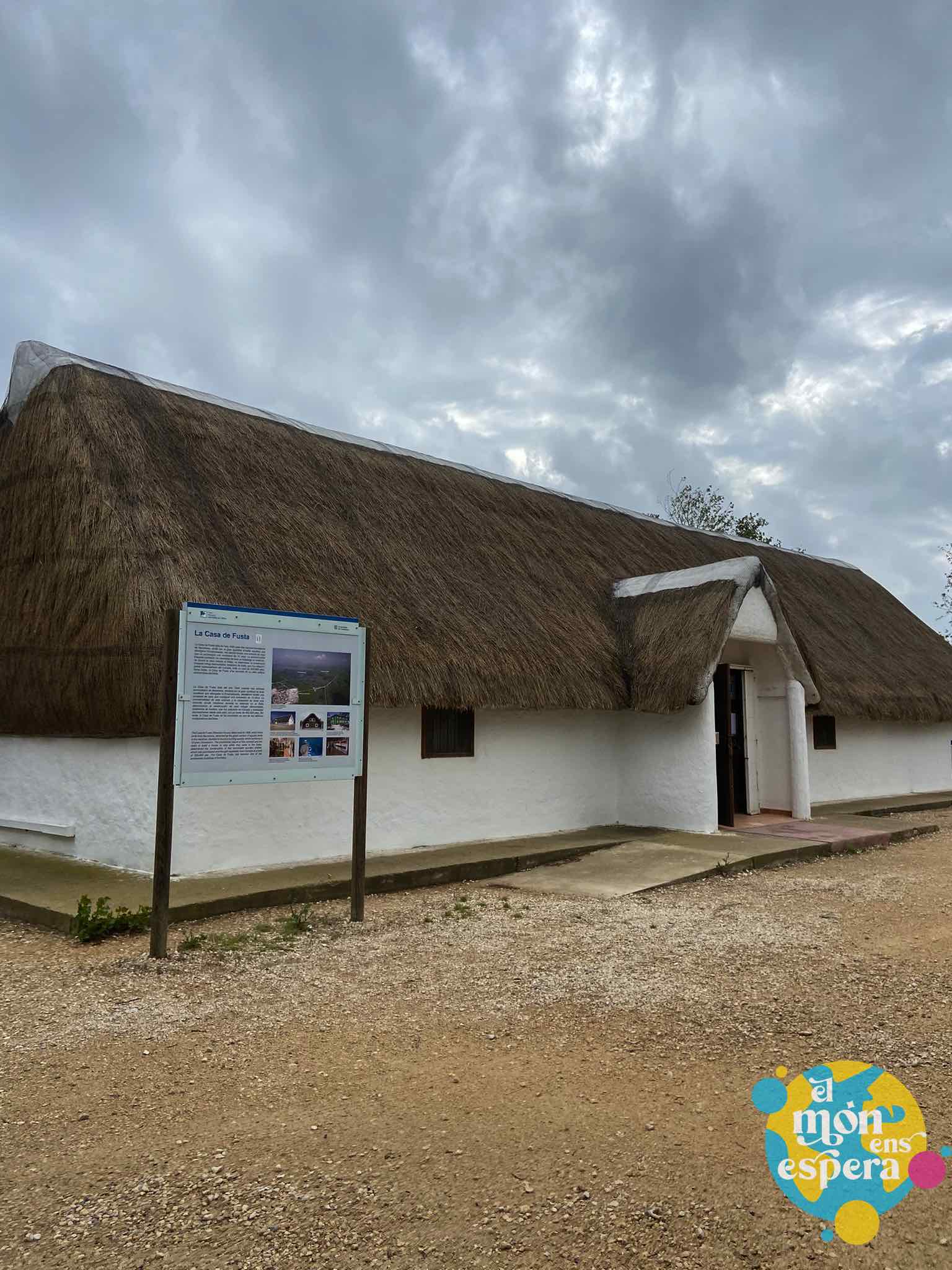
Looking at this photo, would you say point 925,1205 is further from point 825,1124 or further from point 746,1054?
point 746,1054

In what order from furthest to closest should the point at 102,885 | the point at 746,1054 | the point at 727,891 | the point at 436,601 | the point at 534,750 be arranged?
the point at 534,750 < the point at 436,601 < the point at 727,891 < the point at 102,885 < the point at 746,1054

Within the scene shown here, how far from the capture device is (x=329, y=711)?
6.91 metres

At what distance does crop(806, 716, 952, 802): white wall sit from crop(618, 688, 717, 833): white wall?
4.37 metres

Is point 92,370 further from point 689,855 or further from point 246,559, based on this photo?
point 689,855

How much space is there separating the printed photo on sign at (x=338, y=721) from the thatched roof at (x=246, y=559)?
65.5 inches

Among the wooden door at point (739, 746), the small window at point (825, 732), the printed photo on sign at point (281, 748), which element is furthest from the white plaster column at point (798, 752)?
the printed photo on sign at point (281, 748)

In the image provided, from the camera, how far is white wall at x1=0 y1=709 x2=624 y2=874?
26.7 ft

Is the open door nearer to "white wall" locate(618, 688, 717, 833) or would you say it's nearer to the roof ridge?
"white wall" locate(618, 688, 717, 833)

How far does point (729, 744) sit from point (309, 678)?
23.4 feet

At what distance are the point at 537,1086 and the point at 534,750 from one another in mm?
7475

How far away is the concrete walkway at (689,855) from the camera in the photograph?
27.5ft

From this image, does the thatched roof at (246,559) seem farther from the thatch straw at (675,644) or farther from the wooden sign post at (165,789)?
the wooden sign post at (165,789)

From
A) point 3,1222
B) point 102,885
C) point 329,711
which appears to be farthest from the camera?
point 102,885

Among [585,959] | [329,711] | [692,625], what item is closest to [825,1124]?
[585,959]
